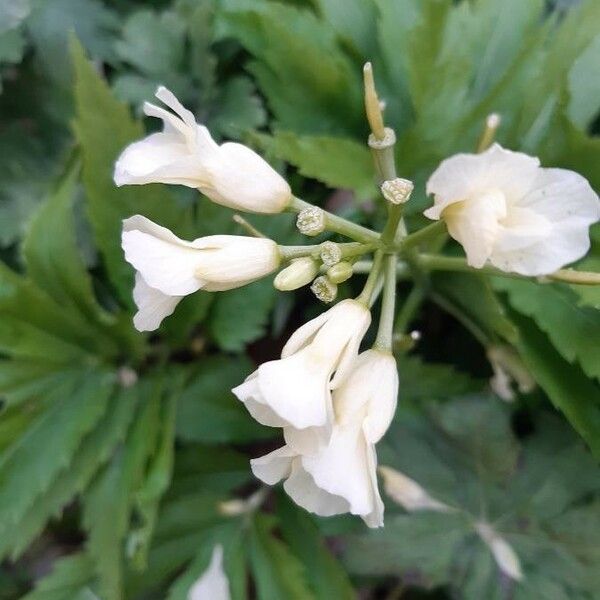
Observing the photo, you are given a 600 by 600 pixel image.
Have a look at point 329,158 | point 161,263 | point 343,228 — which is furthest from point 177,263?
point 329,158

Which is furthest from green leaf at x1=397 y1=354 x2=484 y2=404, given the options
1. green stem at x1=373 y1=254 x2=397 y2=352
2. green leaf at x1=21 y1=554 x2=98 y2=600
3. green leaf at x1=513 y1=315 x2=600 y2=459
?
green leaf at x1=21 y1=554 x2=98 y2=600

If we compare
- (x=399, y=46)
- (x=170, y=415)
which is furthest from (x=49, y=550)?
(x=399, y=46)

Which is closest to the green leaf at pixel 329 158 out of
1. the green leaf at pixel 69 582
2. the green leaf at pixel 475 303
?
the green leaf at pixel 475 303

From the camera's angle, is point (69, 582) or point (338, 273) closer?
point (338, 273)

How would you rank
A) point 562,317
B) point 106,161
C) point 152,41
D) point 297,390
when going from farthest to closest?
point 152,41
point 106,161
point 562,317
point 297,390

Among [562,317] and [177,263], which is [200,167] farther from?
[562,317]

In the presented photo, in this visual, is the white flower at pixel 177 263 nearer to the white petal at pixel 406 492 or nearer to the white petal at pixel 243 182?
the white petal at pixel 243 182
